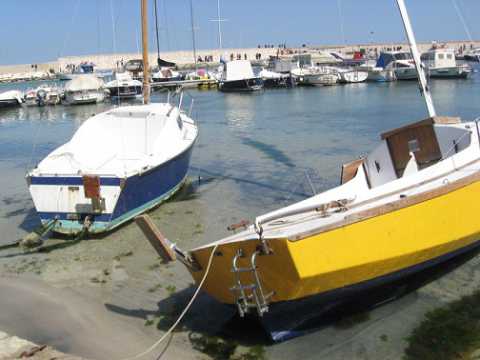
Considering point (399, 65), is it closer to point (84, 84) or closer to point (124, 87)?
point (124, 87)

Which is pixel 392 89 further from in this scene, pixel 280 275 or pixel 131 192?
pixel 280 275

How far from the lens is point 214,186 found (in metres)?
15.8

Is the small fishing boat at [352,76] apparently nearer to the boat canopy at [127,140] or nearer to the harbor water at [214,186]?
the harbor water at [214,186]

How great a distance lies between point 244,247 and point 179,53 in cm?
14542

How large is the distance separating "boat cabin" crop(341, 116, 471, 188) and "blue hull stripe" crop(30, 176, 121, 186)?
4.86m

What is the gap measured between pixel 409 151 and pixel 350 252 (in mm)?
4502

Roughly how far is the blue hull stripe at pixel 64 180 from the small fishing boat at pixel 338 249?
193 inches

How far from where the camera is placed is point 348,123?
94.8 feet

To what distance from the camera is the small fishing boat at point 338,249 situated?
6129mm

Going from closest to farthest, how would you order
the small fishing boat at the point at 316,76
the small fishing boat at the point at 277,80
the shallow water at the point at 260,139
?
the shallow water at the point at 260,139
the small fishing boat at the point at 316,76
the small fishing boat at the point at 277,80

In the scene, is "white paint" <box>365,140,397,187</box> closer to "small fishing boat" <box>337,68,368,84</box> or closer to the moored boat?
the moored boat

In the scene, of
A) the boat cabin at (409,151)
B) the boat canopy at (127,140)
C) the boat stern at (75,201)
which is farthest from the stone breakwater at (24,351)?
the boat canopy at (127,140)

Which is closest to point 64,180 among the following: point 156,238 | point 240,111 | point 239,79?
point 156,238

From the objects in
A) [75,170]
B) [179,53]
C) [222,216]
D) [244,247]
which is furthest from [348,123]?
[179,53]
